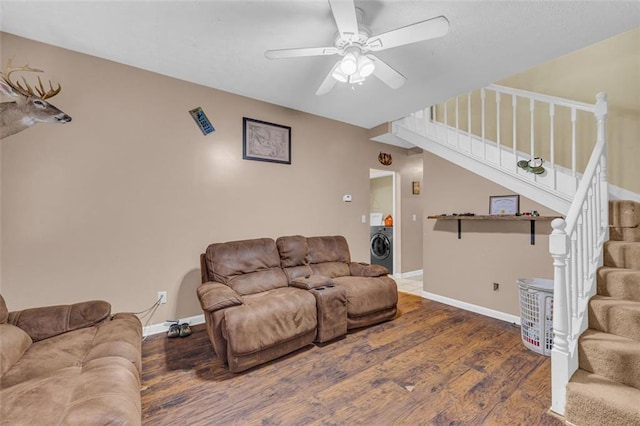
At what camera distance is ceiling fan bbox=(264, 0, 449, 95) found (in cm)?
156

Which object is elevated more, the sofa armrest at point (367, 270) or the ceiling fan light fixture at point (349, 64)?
the ceiling fan light fixture at point (349, 64)

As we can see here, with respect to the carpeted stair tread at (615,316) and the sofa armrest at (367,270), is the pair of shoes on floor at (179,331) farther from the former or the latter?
the carpeted stair tread at (615,316)

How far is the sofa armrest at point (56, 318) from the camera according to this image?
167 cm

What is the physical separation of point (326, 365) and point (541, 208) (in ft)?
8.58

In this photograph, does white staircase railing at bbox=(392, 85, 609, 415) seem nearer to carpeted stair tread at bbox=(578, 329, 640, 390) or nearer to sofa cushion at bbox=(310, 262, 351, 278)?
carpeted stair tread at bbox=(578, 329, 640, 390)

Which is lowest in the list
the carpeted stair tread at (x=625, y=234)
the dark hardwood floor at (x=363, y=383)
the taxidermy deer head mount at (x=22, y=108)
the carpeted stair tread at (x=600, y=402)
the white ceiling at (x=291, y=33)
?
the dark hardwood floor at (x=363, y=383)

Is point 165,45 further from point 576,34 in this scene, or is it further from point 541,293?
point 541,293

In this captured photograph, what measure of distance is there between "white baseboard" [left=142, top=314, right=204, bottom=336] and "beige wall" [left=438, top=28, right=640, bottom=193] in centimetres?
426

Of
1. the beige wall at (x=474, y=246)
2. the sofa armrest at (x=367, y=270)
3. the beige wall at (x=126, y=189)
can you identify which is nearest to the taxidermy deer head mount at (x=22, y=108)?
the beige wall at (x=126, y=189)

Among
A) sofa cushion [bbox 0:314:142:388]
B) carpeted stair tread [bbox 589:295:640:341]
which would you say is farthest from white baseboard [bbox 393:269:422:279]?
sofa cushion [bbox 0:314:142:388]

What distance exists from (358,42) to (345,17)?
271mm

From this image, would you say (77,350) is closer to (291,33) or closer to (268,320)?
(268,320)

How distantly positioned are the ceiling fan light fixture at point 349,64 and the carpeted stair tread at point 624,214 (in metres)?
2.55

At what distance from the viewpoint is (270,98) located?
3.33 metres
